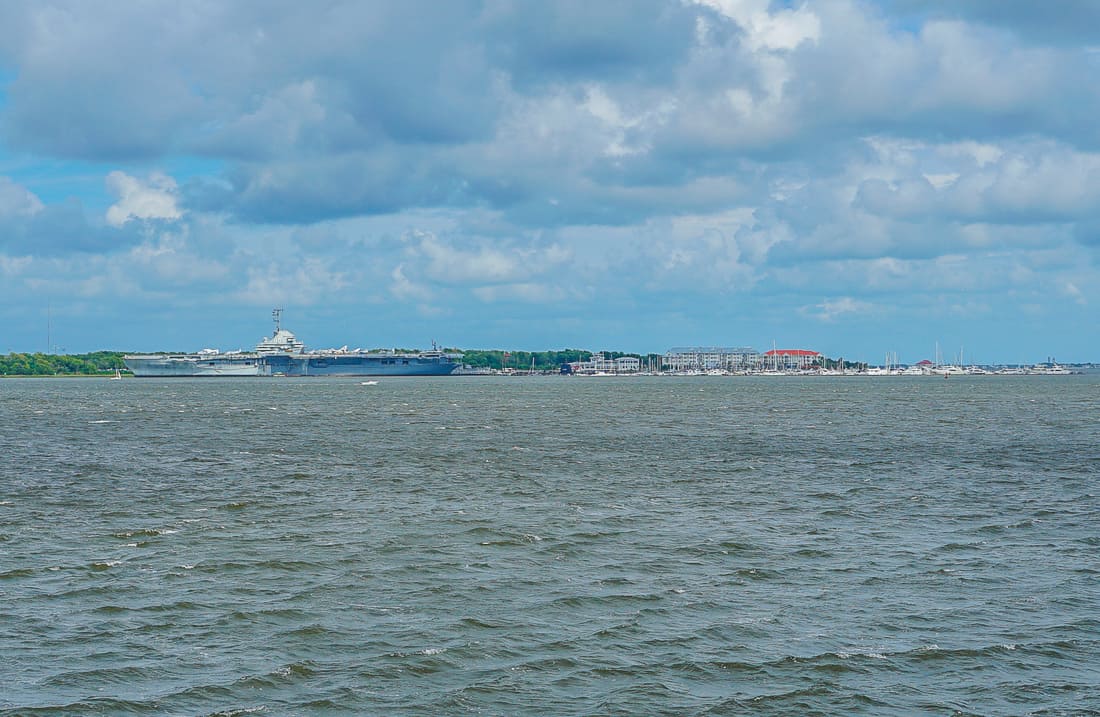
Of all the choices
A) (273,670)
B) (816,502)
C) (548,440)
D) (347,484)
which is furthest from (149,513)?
(548,440)

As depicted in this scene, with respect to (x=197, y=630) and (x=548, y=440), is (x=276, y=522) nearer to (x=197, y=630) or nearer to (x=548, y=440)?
(x=197, y=630)

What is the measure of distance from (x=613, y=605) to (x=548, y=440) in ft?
142

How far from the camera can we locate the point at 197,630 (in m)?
18.6

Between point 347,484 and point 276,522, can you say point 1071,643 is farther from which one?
point 347,484

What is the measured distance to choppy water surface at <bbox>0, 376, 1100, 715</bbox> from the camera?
15.6 m

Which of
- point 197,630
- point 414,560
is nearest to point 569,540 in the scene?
point 414,560

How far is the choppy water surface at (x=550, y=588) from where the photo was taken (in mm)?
15617

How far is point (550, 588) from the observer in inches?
863

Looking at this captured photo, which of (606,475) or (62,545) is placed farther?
(606,475)

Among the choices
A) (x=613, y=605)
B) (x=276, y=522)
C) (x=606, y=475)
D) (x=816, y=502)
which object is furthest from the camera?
(x=606, y=475)

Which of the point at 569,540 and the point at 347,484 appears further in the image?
the point at 347,484

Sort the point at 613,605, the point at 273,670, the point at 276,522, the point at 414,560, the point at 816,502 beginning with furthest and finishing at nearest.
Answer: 1. the point at 816,502
2. the point at 276,522
3. the point at 414,560
4. the point at 613,605
5. the point at 273,670

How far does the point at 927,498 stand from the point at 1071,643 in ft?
60.2

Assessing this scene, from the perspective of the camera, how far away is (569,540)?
2733 cm
